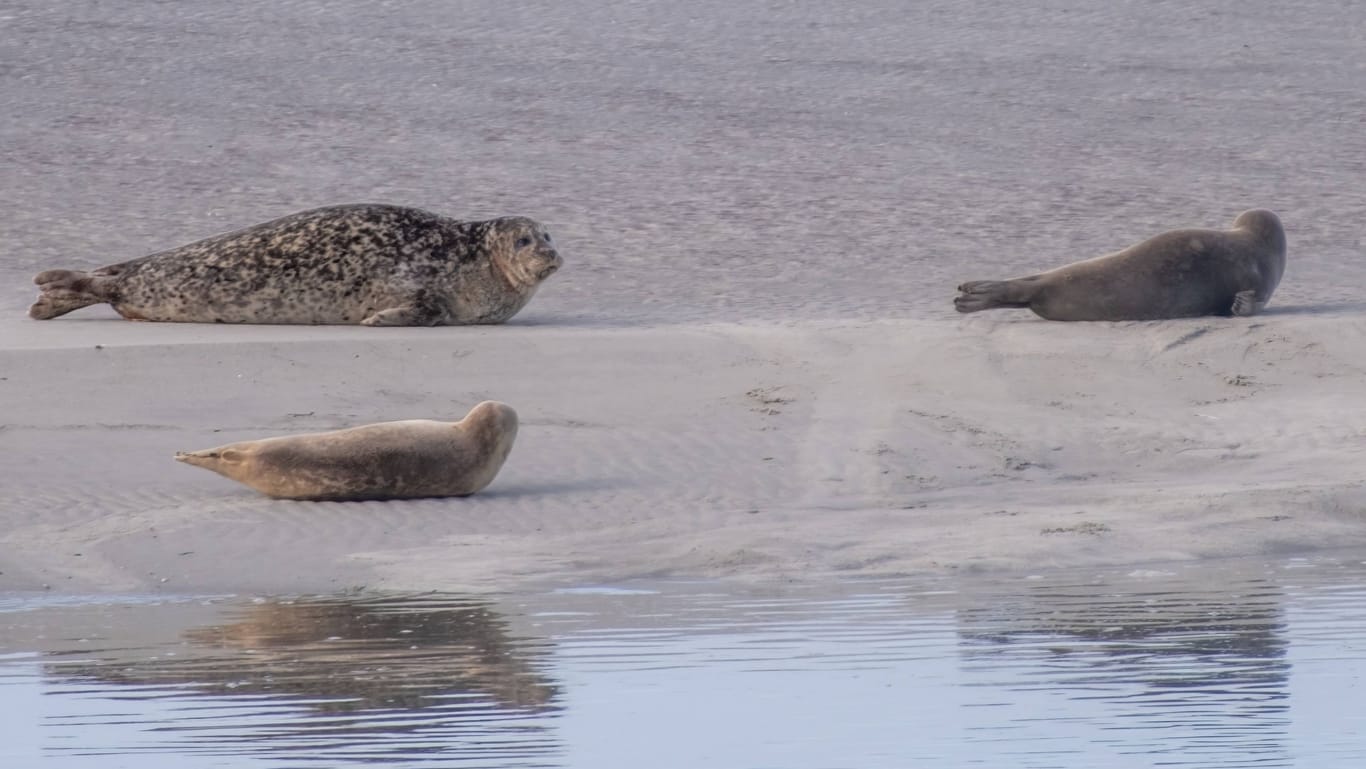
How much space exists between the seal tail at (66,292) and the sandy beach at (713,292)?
15 cm

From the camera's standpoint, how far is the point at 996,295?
894 cm

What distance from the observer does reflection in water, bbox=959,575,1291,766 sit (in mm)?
3609

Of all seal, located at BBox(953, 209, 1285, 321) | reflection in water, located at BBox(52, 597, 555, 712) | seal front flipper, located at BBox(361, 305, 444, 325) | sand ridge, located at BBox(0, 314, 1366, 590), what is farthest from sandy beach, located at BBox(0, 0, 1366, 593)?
reflection in water, located at BBox(52, 597, 555, 712)

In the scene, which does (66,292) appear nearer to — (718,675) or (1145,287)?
(1145,287)

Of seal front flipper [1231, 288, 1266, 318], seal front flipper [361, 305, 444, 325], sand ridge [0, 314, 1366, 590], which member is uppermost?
sand ridge [0, 314, 1366, 590]

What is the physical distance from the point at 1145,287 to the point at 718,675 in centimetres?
515

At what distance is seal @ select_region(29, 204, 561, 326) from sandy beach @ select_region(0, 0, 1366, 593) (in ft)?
0.70

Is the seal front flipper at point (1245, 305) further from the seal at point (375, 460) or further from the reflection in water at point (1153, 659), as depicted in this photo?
the reflection in water at point (1153, 659)

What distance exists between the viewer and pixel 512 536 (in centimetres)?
582

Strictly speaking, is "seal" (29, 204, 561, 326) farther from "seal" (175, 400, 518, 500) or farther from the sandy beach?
"seal" (175, 400, 518, 500)

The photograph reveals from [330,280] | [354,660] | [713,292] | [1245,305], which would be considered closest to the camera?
[354,660]

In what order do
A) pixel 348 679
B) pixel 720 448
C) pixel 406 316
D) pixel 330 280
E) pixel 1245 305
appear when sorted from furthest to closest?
pixel 330 280, pixel 406 316, pixel 1245 305, pixel 720 448, pixel 348 679

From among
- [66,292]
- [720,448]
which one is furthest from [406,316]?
[720,448]

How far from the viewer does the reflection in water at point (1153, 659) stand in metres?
3.61
